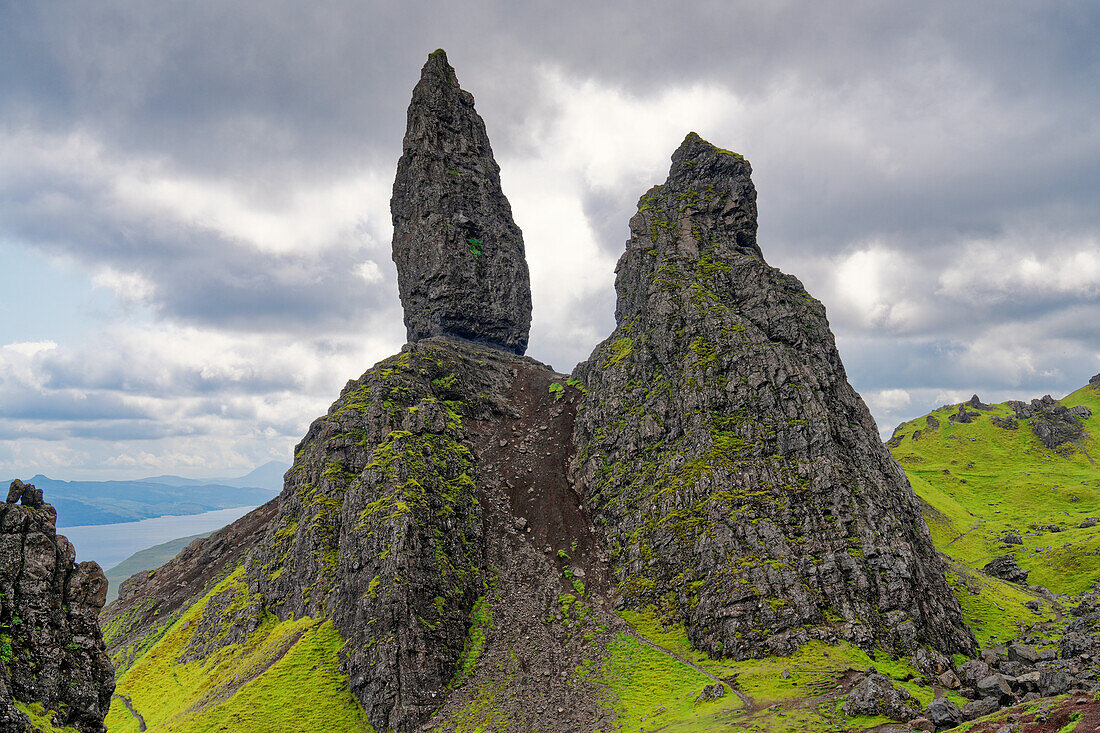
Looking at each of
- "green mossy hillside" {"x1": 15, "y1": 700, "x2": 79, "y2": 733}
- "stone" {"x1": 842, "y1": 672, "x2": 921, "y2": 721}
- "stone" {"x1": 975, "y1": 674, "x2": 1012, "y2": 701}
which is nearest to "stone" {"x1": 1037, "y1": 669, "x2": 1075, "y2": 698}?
"stone" {"x1": 975, "y1": 674, "x2": 1012, "y2": 701}

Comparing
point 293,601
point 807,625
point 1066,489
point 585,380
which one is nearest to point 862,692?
point 807,625

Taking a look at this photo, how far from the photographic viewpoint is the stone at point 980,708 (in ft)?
147

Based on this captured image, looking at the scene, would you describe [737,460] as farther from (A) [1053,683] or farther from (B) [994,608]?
(B) [994,608]

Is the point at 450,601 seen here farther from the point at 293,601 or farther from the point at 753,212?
the point at 753,212

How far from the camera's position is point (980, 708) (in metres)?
45.2

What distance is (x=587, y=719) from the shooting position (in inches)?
2292

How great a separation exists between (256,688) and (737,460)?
6817cm

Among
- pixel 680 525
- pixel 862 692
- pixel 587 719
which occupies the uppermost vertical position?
pixel 680 525

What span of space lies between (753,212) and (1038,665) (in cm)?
8490

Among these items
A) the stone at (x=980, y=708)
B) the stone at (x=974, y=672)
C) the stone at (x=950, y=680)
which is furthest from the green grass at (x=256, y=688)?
the stone at (x=974, y=672)

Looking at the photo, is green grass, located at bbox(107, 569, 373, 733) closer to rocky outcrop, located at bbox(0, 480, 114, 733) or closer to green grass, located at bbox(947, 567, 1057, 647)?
rocky outcrop, located at bbox(0, 480, 114, 733)

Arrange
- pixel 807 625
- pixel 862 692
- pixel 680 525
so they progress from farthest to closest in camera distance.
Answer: pixel 680 525
pixel 807 625
pixel 862 692

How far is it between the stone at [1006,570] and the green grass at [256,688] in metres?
116

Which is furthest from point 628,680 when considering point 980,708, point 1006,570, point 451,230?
point 451,230
